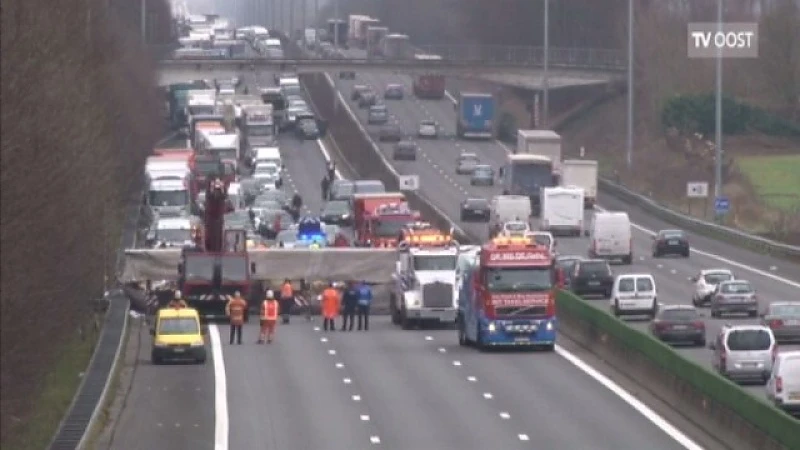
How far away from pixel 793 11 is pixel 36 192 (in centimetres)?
10143

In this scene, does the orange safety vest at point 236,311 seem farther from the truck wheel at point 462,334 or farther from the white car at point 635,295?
the white car at point 635,295

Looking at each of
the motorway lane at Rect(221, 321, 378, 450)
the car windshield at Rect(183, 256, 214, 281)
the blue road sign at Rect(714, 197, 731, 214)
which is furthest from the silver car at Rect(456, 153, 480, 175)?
the motorway lane at Rect(221, 321, 378, 450)

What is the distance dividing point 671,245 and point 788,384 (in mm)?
46990

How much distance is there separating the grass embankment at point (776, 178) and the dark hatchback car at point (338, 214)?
18.8 m

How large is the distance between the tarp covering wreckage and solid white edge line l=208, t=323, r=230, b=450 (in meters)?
9.86

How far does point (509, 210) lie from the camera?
99188mm

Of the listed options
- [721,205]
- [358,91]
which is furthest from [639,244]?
[358,91]

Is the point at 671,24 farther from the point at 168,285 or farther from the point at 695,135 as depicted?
the point at 168,285

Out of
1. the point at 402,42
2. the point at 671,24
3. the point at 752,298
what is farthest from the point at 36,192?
the point at 402,42

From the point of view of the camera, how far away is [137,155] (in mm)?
106500

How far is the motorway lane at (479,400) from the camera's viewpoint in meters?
44.8

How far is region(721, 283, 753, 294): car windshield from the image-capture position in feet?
229

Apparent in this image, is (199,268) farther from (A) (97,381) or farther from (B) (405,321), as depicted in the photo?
(A) (97,381)

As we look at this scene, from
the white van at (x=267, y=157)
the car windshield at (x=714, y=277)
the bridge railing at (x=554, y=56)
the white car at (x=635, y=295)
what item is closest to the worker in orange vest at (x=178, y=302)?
the white car at (x=635, y=295)
